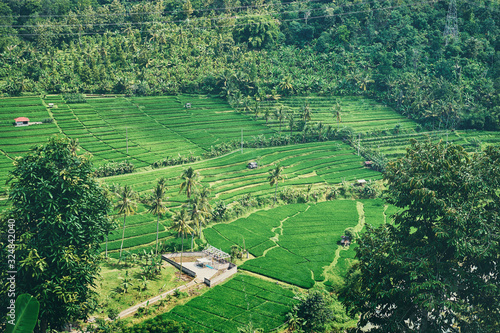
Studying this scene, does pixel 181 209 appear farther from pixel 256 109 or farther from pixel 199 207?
pixel 256 109

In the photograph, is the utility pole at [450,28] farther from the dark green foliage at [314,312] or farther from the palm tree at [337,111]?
the dark green foliage at [314,312]

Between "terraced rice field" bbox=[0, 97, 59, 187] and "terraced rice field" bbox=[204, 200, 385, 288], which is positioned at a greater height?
"terraced rice field" bbox=[0, 97, 59, 187]

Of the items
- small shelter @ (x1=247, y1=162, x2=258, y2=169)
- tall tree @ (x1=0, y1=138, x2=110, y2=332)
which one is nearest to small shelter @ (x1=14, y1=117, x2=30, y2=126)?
small shelter @ (x1=247, y1=162, x2=258, y2=169)

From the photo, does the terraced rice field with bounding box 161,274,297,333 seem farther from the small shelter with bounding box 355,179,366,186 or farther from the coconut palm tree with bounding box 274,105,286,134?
the coconut palm tree with bounding box 274,105,286,134

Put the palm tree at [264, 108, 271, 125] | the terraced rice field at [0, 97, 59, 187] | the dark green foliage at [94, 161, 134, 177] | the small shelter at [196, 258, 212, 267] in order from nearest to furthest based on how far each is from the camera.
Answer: the small shelter at [196, 258, 212, 267] → the dark green foliage at [94, 161, 134, 177] → the terraced rice field at [0, 97, 59, 187] → the palm tree at [264, 108, 271, 125]

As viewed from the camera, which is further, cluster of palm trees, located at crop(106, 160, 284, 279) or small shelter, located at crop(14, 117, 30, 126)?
small shelter, located at crop(14, 117, 30, 126)

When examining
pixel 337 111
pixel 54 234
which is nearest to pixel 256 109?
pixel 337 111

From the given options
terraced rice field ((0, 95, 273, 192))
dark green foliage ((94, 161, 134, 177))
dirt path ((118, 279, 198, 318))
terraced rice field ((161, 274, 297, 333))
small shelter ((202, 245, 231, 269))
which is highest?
terraced rice field ((0, 95, 273, 192))

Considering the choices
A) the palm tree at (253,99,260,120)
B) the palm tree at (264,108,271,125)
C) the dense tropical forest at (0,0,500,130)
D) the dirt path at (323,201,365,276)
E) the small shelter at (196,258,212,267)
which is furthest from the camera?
the dense tropical forest at (0,0,500,130)
